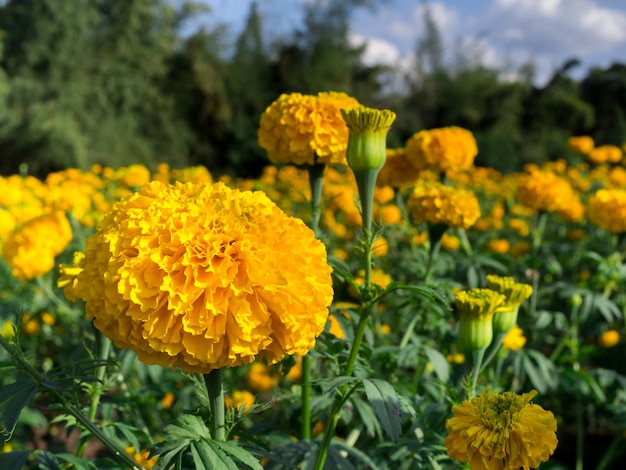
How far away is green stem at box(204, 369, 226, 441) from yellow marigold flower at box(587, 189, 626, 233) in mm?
2376

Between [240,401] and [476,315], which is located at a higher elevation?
[476,315]

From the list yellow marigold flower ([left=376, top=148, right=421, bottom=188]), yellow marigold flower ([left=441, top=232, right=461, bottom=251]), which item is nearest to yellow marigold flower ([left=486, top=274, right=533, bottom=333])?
yellow marigold flower ([left=376, top=148, right=421, bottom=188])

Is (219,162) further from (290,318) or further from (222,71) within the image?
(290,318)

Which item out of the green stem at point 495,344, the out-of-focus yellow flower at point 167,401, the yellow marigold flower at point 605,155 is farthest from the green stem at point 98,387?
the yellow marigold flower at point 605,155

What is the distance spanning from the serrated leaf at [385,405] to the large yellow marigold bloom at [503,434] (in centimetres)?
10

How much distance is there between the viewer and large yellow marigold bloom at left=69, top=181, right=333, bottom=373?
34.0 inches

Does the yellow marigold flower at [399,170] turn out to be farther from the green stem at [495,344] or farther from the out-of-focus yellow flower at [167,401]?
the out-of-focus yellow flower at [167,401]

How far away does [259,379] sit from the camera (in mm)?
3152

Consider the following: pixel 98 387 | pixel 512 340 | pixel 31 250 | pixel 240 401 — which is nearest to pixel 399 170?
pixel 512 340

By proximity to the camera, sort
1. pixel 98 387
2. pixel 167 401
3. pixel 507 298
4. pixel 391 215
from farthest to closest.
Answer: pixel 391 215 → pixel 167 401 → pixel 507 298 → pixel 98 387

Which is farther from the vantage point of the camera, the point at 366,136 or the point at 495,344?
the point at 495,344

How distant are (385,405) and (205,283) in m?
0.39

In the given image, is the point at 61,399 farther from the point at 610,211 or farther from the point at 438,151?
the point at 610,211

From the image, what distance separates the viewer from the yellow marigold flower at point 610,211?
2.77 metres
